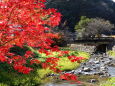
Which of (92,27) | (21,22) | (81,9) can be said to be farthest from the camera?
(81,9)

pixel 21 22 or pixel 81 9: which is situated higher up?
pixel 81 9

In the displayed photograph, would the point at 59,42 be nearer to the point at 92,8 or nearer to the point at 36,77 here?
the point at 36,77

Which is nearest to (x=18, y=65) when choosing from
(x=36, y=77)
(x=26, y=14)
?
(x=26, y=14)

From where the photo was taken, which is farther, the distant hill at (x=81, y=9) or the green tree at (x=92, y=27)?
the distant hill at (x=81, y=9)

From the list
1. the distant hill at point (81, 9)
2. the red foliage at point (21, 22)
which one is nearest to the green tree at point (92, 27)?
the distant hill at point (81, 9)

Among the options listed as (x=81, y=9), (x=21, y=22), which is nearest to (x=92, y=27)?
(x=81, y=9)

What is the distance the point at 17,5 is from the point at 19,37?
142cm

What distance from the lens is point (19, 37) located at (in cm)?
954

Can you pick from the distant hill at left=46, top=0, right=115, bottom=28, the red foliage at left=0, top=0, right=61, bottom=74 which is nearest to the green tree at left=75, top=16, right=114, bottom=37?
the distant hill at left=46, top=0, right=115, bottom=28

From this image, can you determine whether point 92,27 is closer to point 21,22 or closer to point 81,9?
point 81,9

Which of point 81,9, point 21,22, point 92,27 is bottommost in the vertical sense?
point 92,27

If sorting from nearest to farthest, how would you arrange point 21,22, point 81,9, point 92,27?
point 21,22
point 92,27
point 81,9

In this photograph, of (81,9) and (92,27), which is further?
(81,9)

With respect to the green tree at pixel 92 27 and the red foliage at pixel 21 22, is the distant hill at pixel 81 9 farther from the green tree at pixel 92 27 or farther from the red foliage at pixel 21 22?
the red foliage at pixel 21 22
